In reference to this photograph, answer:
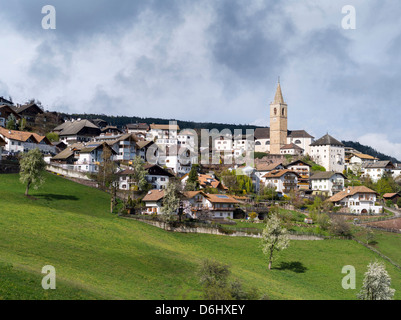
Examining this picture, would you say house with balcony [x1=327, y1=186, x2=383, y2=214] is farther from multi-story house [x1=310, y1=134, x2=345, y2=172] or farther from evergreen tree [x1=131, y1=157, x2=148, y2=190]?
multi-story house [x1=310, y1=134, x2=345, y2=172]

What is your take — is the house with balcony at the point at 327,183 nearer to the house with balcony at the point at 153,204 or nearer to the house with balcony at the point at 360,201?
the house with balcony at the point at 360,201

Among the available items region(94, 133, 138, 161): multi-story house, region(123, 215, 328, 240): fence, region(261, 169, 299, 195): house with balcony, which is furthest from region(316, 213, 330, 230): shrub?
region(94, 133, 138, 161): multi-story house

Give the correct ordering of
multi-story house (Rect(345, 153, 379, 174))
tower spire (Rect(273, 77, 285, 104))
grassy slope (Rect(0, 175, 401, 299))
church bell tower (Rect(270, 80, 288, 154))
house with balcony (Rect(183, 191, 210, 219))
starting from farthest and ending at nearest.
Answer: tower spire (Rect(273, 77, 285, 104)) → church bell tower (Rect(270, 80, 288, 154)) → multi-story house (Rect(345, 153, 379, 174)) → house with balcony (Rect(183, 191, 210, 219)) → grassy slope (Rect(0, 175, 401, 299))

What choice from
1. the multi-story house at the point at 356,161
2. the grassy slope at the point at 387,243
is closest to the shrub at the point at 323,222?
the grassy slope at the point at 387,243

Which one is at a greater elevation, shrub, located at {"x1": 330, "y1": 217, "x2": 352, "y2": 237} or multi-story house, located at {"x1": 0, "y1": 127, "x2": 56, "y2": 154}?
multi-story house, located at {"x1": 0, "y1": 127, "x2": 56, "y2": 154}
